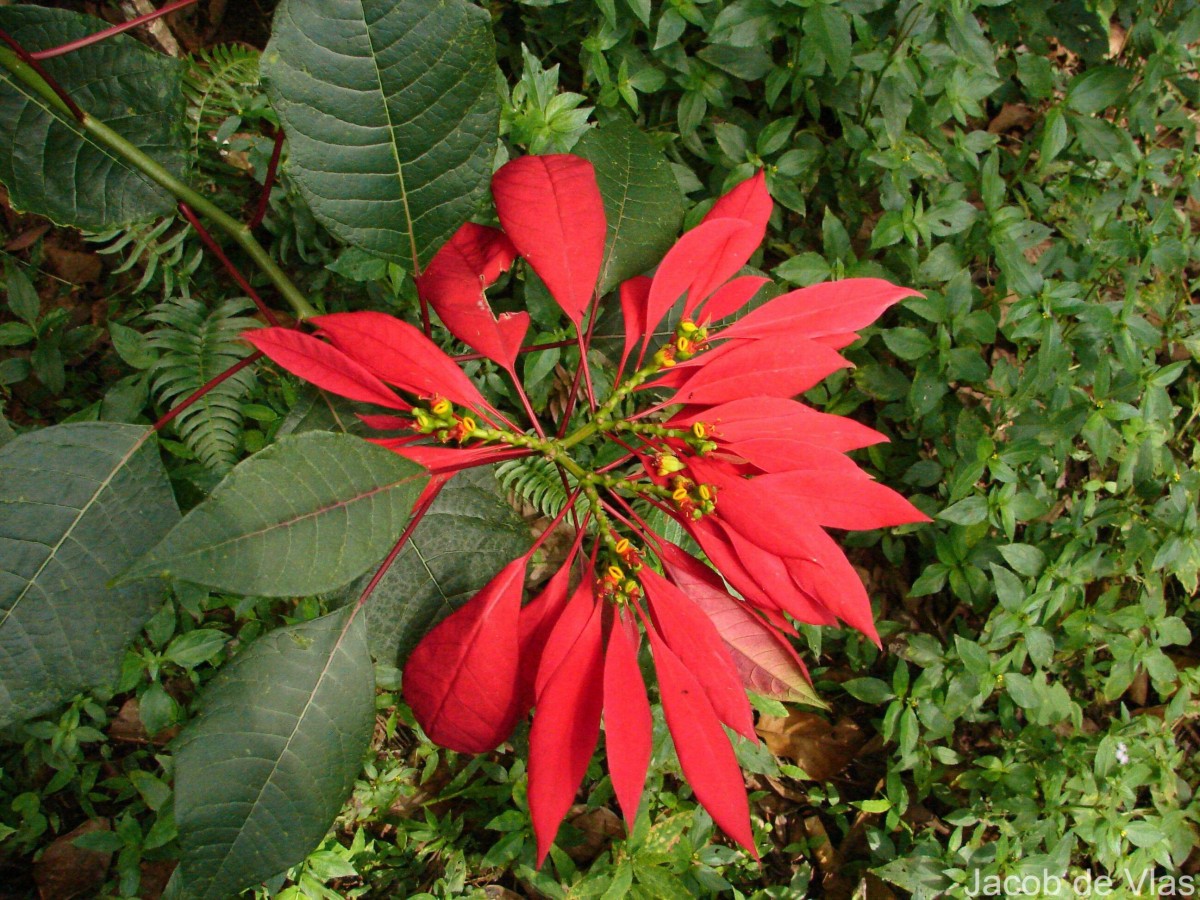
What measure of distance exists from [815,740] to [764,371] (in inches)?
50.0

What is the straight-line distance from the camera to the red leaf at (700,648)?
0.84 metres

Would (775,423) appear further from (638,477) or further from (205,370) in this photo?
(205,370)

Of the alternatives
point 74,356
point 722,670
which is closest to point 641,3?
point 722,670

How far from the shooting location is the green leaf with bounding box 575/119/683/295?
105 centimetres

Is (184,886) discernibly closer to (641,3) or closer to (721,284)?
→ (721,284)

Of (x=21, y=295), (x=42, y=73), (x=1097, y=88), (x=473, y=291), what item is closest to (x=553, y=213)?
(x=473, y=291)

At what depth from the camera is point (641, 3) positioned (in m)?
1.42

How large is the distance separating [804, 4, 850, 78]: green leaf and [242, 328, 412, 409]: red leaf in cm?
116

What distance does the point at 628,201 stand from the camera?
3.46 ft

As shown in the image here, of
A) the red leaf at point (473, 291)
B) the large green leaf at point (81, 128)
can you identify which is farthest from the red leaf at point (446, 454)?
the large green leaf at point (81, 128)

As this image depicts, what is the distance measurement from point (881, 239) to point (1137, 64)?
39.4 inches

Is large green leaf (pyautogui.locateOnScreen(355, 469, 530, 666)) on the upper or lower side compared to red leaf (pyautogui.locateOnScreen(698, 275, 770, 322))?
lower

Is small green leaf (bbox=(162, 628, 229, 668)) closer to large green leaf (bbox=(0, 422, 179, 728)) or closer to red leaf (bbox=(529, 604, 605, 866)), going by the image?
large green leaf (bbox=(0, 422, 179, 728))

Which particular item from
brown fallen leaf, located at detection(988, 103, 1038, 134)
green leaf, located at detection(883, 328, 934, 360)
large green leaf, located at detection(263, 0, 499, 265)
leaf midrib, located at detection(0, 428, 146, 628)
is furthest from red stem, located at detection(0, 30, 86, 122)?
brown fallen leaf, located at detection(988, 103, 1038, 134)
